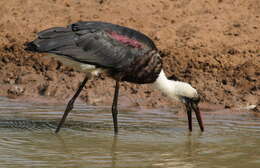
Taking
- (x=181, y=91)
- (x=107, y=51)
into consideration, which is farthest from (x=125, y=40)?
(x=181, y=91)

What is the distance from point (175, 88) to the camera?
897 centimetres

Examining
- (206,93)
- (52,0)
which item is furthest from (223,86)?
(52,0)

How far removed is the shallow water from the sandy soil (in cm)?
63

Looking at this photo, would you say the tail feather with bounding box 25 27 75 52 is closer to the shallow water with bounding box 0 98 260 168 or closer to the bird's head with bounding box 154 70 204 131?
the shallow water with bounding box 0 98 260 168

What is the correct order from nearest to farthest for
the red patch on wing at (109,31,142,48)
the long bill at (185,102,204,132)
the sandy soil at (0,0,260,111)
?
the red patch on wing at (109,31,142,48) < the long bill at (185,102,204,132) < the sandy soil at (0,0,260,111)

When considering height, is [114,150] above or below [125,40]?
below

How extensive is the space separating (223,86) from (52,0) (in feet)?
14.4

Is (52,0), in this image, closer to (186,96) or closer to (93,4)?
(93,4)

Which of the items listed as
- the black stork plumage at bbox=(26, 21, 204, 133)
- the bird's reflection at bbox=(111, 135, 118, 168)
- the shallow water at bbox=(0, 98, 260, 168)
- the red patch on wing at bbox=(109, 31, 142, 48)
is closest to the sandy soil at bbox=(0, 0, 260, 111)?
the shallow water at bbox=(0, 98, 260, 168)

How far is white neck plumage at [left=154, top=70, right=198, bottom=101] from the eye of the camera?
29.1 feet

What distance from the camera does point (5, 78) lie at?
37.4ft

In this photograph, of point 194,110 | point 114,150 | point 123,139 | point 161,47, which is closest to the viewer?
point 114,150

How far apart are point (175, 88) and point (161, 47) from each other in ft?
7.86

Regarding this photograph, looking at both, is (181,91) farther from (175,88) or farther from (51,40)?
(51,40)
